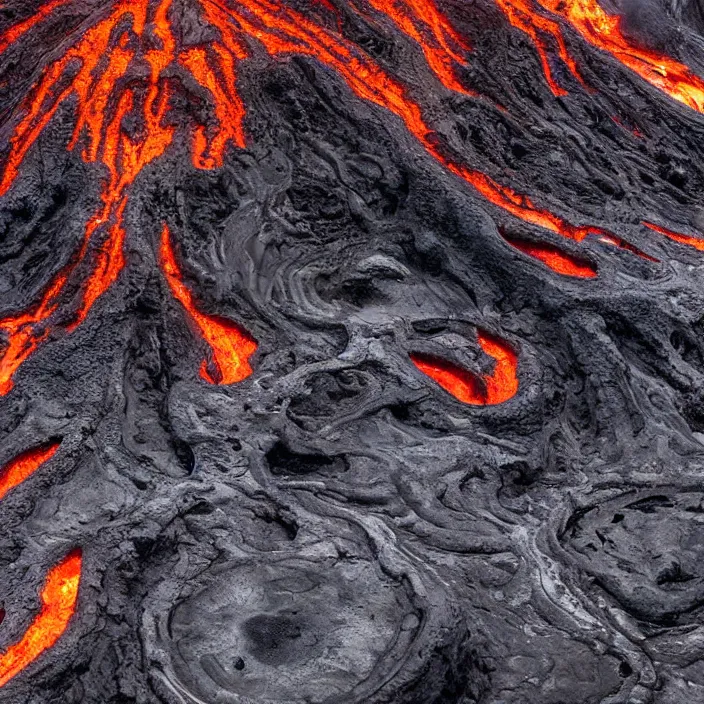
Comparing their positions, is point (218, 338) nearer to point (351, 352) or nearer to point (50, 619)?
point (351, 352)

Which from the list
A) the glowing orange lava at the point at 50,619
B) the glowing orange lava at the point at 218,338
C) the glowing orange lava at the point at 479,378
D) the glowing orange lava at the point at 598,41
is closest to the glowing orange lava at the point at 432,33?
the glowing orange lava at the point at 598,41

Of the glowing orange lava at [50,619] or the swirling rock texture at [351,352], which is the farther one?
the swirling rock texture at [351,352]

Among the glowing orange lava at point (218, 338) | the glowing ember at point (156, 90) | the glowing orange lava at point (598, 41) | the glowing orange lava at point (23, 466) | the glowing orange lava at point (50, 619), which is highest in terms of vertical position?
the glowing orange lava at point (598, 41)

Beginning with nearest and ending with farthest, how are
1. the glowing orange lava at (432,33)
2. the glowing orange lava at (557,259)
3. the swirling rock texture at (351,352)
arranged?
1. the swirling rock texture at (351,352)
2. the glowing orange lava at (557,259)
3. the glowing orange lava at (432,33)

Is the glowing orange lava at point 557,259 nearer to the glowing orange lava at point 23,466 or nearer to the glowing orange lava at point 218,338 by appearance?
the glowing orange lava at point 218,338

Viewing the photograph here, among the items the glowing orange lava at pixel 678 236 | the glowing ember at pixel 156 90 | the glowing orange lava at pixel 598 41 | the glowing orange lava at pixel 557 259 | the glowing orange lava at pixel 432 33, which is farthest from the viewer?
the glowing orange lava at pixel 598 41

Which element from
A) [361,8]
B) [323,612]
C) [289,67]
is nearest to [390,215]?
[289,67]
